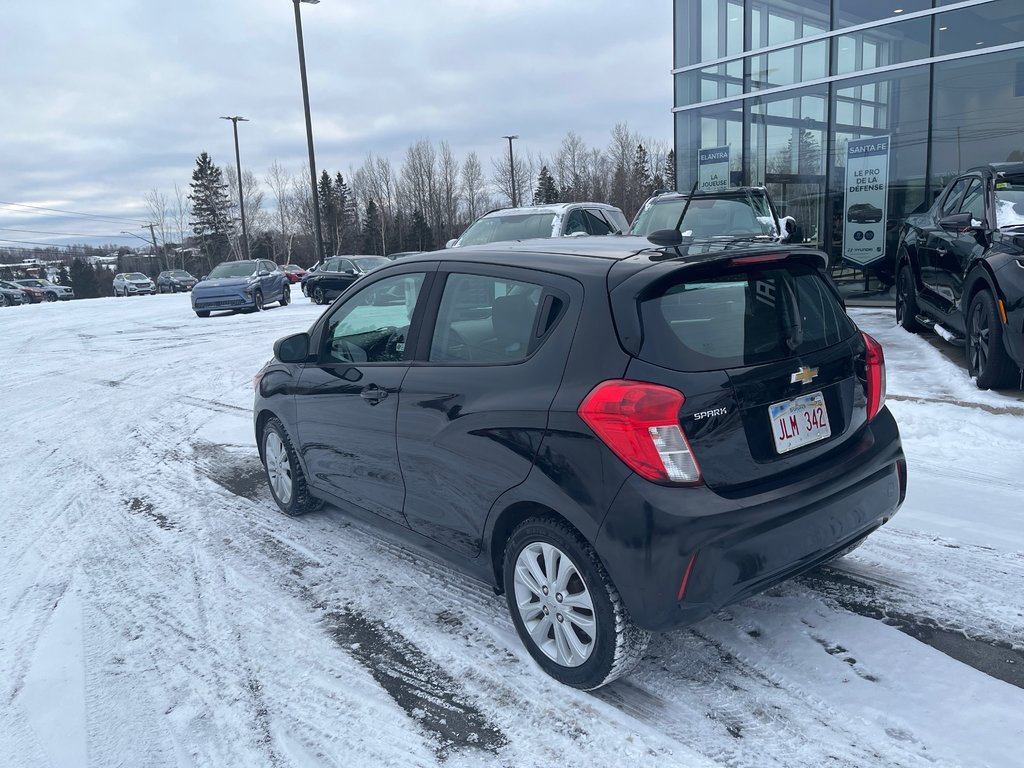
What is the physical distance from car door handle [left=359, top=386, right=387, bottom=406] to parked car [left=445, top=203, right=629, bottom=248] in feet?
22.8

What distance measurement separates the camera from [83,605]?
3918 millimetres

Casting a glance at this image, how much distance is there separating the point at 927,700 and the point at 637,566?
119 cm

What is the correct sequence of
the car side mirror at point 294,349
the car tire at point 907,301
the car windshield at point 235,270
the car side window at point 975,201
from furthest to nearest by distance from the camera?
1. the car windshield at point 235,270
2. the car tire at point 907,301
3. the car side window at point 975,201
4. the car side mirror at point 294,349

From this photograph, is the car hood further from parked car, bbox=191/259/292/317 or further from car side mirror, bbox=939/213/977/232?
car side mirror, bbox=939/213/977/232

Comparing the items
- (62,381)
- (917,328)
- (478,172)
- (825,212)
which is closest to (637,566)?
(917,328)

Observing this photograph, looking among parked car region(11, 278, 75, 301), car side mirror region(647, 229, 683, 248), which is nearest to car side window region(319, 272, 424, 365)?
car side mirror region(647, 229, 683, 248)

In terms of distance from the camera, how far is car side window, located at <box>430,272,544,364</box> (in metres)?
3.14

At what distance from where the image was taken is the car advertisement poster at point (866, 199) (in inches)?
548

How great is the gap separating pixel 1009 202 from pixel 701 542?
6125 millimetres

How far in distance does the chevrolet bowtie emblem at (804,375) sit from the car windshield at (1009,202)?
194 inches

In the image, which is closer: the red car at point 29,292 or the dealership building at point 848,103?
the dealership building at point 848,103

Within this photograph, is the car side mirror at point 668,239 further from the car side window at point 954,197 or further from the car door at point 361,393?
the car side window at point 954,197

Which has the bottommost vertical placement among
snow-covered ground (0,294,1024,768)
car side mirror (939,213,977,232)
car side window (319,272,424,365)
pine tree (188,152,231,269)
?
snow-covered ground (0,294,1024,768)

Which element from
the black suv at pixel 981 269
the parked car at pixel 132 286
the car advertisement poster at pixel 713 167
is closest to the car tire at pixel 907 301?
the black suv at pixel 981 269
